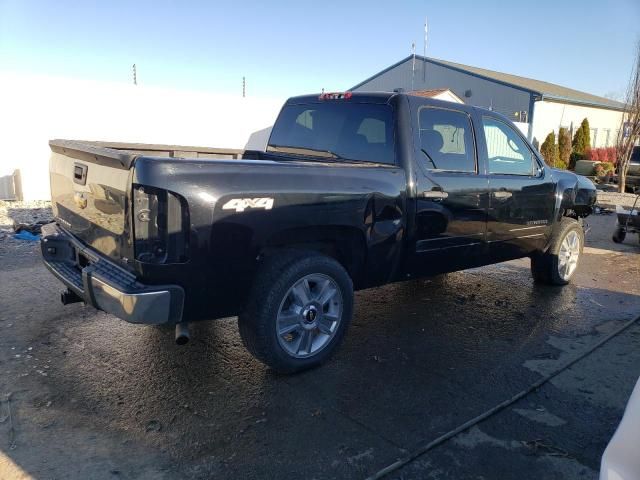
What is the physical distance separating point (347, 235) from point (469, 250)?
1.47 meters

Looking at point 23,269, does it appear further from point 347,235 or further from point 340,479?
point 340,479

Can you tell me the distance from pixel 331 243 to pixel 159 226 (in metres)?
1.32

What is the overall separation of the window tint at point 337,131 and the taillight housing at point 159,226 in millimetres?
1845

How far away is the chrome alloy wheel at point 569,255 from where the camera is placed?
596 centimetres

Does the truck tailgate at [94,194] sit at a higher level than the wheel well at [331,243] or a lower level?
higher

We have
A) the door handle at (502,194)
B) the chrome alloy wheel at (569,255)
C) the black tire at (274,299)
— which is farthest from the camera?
the chrome alloy wheel at (569,255)

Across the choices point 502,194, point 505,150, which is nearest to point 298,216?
point 502,194

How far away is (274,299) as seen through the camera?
326 centimetres

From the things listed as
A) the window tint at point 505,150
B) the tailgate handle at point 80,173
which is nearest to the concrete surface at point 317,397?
the tailgate handle at point 80,173

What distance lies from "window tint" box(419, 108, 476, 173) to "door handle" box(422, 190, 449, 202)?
0.20m

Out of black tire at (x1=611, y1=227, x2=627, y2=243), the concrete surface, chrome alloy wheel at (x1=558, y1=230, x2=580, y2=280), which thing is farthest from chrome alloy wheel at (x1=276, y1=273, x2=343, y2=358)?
black tire at (x1=611, y1=227, x2=627, y2=243)

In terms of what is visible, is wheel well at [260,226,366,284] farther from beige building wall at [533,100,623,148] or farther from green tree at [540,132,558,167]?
beige building wall at [533,100,623,148]

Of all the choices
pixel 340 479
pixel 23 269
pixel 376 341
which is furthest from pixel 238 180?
pixel 23 269

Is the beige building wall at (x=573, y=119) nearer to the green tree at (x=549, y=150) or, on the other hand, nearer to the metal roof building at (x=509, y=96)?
the metal roof building at (x=509, y=96)
